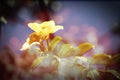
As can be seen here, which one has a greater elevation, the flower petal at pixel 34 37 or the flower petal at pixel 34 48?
the flower petal at pixel 34 37

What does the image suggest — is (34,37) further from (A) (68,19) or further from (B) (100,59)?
(B) (100,59)

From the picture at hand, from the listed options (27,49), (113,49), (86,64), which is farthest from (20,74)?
(113,49)

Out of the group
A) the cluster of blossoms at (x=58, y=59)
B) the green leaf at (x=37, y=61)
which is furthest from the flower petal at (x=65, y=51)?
the green leaf at (x=37, y=61)

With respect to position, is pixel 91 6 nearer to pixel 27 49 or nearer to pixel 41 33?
pixel 41 33

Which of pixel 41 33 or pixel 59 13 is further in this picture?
pixel 59 13

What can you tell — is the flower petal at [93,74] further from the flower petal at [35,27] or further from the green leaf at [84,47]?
the flower petal at [35,27]

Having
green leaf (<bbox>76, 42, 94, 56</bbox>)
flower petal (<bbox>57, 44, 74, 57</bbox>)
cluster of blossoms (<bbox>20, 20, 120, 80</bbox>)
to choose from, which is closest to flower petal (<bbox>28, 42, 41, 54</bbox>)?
cluster of blossoms (<bbox>20, 20, 120, 80</bbox>)

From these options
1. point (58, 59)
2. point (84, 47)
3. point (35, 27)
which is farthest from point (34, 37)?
point (84, 47)
